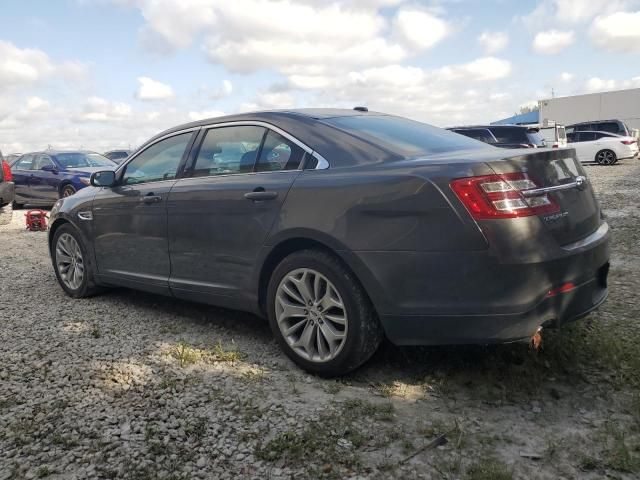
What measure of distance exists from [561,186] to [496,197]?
0.48 metres

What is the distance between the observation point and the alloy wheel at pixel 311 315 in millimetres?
3150

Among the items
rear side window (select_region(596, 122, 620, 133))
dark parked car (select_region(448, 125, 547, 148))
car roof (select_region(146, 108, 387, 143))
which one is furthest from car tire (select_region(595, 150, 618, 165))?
car roof (select_region(146, 108, 387, 143))

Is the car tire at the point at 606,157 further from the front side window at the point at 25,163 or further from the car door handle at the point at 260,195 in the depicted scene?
the car door handle at the point at 260,195

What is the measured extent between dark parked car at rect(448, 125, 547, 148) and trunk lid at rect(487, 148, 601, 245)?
36.9ft

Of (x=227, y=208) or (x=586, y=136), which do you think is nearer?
(x=227, y=208)

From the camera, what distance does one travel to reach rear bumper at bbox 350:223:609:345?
2.67m

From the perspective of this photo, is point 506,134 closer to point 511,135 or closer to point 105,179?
point 511,135

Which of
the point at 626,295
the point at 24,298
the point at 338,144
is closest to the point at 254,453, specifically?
the point at 338,144

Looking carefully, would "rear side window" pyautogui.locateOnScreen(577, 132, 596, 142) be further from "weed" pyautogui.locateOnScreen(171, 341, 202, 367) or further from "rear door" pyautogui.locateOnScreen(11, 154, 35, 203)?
"weed" pyautogui.locateOnScreen(171, 341, 202, 367)

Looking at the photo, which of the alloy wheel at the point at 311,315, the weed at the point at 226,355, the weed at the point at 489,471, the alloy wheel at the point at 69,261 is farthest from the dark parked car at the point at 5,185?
the weed at the point at 489,471

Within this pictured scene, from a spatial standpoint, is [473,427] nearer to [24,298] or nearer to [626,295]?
[626,295]

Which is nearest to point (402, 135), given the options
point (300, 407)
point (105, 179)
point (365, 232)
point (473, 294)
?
point (365, 232)

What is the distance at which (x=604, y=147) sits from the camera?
21312 mm

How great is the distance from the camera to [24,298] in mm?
5195
